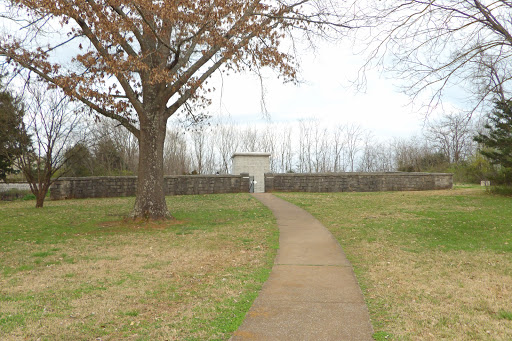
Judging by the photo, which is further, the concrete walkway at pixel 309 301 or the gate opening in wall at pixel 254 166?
the gate opening in wall at pixel 254 166

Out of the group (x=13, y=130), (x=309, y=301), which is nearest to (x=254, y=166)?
(x=13, y=130)

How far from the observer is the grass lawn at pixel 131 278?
→ 11.9 ft

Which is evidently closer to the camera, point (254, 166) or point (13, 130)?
point (13, 130)

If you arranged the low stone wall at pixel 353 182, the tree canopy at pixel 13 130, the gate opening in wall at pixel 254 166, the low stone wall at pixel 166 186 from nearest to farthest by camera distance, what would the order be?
the tree canopy at pixel 13 130
the low stone wall at pixel 166 186
the low stone wall at pixel 353 182
the gate opening in wall at pixel 254 166

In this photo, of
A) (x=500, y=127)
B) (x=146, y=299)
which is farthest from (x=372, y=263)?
(x=500, y=127)

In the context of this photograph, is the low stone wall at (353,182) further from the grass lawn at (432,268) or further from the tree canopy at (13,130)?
the tree canopy at (13,130)

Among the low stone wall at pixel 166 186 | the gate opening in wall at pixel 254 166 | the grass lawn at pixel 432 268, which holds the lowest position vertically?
the grass lawn at pixel 432 268

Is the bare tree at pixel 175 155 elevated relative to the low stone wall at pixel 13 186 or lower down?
elevated

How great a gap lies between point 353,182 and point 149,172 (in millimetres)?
14227

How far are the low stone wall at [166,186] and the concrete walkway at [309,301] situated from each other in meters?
13.2

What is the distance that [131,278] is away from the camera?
Answer: 5.36 meters

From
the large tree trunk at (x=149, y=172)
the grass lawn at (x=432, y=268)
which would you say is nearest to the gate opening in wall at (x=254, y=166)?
the grass lawn at (x=432, y=268)

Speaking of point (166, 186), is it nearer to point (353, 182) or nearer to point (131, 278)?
point (353, 182)

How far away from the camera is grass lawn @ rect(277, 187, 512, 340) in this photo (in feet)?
12.1
